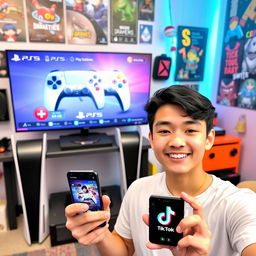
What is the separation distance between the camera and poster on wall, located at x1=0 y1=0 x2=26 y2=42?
5.89 feet

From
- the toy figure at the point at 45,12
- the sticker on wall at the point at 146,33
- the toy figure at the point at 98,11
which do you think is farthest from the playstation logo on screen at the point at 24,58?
the sticker on wall at the point at 146,33

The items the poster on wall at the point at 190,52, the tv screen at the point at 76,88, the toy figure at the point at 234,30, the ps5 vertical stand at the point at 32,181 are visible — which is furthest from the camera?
the poster on wall at the point at 190,52

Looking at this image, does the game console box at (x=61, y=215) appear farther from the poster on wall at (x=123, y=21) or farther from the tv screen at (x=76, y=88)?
the poster on wall at (x=123, y=21)

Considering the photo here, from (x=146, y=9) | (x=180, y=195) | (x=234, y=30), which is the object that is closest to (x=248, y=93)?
(x=234, y=30)

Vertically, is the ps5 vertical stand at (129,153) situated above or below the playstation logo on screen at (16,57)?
below

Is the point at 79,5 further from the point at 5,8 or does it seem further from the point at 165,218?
the point at 165,218

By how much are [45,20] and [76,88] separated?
0.61m

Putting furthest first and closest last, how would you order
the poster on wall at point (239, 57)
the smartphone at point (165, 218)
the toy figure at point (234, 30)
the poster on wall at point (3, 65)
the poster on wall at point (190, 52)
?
the poster on wall at point (190, 52) < the toy figure at point (234, 30) < the poster on wall at point (239, 57) < the poster on wall at point (3, 65) < the smartphone at point (165, 218)

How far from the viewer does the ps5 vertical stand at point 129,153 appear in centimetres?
188

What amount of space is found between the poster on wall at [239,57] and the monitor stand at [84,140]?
4.28 ft

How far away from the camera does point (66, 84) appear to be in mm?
1833

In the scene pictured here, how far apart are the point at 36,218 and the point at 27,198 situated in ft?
0.58

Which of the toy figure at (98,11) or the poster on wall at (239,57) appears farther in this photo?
the poster on wall at (239,57)

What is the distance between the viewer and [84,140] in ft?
6.24
